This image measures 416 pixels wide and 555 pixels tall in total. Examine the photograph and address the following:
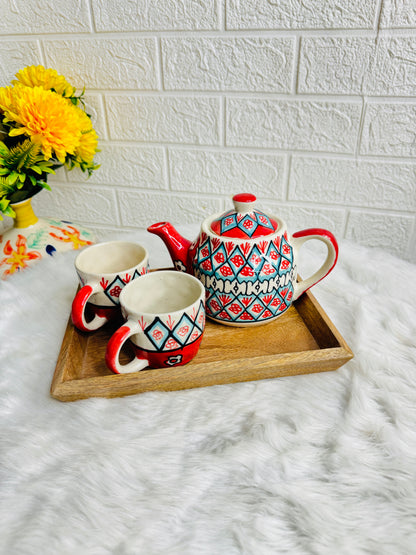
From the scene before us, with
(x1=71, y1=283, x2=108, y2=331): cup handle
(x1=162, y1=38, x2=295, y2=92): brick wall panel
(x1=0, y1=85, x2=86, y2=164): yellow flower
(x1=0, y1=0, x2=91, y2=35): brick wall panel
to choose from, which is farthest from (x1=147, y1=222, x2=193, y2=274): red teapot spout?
(x1=0, y1=0, x2=91, y2=35): brick wall panel

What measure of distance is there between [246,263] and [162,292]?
0.11 m

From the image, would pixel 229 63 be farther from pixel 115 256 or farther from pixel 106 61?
pixel 115 256

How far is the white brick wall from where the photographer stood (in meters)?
0.70

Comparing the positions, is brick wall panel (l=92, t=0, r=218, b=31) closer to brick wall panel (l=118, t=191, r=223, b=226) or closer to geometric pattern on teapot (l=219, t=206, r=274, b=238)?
brick wall panel (l=118, t=191, r=223, b=226)

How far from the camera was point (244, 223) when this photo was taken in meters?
0.51

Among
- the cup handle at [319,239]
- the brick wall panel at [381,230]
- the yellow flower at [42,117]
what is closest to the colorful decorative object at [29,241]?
the yellow flower at [42,117]

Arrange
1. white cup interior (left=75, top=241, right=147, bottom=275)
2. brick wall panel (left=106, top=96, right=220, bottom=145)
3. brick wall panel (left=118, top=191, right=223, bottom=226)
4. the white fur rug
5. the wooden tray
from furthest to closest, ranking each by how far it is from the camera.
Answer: brick wall panel (left=118, top=191, right=223, bottom=226) < brick wall panel (left=106, top=96, right=220, bottom=145) < white cup interior (left=75, top=241, right=147, bottom=275) < the wooden tray < the white fur rug

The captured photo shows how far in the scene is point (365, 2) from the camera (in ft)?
2.17

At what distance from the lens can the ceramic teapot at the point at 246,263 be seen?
0.49 meters

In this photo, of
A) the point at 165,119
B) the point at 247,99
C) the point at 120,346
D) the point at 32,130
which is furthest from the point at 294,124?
the point at 120,346

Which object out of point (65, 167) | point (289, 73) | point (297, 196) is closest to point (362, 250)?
point (297, 196)

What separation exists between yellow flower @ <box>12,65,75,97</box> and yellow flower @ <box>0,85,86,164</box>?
0.21 feet

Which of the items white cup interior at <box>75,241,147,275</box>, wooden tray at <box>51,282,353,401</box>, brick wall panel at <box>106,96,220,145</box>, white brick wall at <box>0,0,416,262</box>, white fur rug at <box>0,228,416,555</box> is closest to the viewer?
white fur rug at <box>0,228,416,555</box>

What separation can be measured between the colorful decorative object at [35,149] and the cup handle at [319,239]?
42cm
